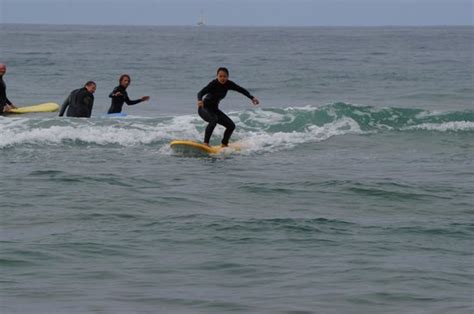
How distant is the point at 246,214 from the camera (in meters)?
12.1

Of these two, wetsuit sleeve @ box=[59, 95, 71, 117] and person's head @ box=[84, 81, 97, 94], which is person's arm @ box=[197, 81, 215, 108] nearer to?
person's head @ box=[84, 81, 97, 94]

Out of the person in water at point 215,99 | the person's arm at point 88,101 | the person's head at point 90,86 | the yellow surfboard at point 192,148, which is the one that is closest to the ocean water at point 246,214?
the yellow surfboard at point 192,148

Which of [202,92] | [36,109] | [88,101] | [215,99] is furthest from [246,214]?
[36,109]

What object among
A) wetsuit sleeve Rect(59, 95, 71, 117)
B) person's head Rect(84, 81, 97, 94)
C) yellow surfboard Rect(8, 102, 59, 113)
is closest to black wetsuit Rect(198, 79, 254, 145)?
person's head Rect(84, 81, 97, 94)

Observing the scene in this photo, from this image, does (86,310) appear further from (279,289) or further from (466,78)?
(466,78)

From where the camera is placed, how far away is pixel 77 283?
8930mm

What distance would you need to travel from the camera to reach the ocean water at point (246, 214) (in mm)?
8680

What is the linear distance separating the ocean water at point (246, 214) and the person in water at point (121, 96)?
409mm

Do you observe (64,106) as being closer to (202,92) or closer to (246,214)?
(202,92)

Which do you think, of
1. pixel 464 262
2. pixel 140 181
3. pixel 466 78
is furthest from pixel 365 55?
pixel 464 262

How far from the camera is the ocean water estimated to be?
342 inches

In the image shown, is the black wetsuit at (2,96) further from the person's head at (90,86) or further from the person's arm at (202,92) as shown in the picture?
the person's arm at (202,92)

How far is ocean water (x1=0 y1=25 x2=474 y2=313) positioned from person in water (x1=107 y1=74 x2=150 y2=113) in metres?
0.41

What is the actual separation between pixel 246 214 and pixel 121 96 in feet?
27.4
